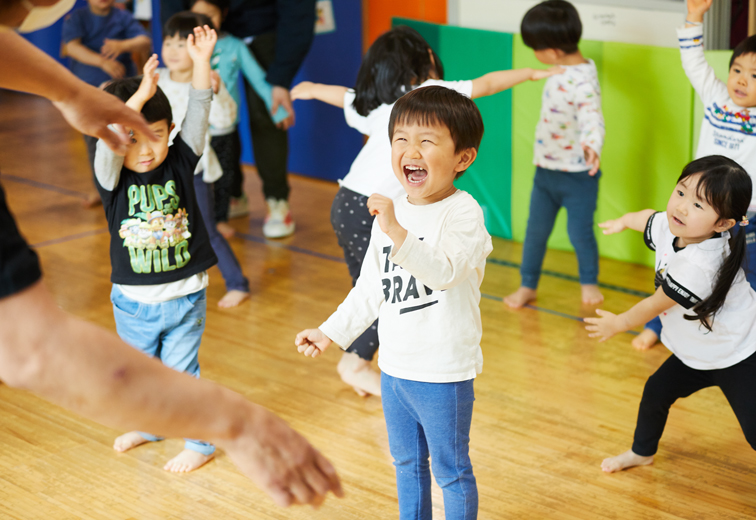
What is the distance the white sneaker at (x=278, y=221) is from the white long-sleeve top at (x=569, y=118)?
4.89 ft

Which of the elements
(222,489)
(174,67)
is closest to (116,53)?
(174,67)

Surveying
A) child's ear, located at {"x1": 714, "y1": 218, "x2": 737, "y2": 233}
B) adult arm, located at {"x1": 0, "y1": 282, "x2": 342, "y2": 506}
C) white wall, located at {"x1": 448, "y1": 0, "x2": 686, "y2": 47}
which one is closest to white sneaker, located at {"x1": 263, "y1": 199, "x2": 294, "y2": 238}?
white wall, located at {"x1": 448, "y1": 0, "x2": 686, "y2": 47}

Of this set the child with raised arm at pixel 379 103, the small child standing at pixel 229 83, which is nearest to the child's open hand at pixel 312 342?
the child with raised arm at pixel 379 103

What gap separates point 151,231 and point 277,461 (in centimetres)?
141

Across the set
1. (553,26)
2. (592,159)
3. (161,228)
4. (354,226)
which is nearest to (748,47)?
(592,159)

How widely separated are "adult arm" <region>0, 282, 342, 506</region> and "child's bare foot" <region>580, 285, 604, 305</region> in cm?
259

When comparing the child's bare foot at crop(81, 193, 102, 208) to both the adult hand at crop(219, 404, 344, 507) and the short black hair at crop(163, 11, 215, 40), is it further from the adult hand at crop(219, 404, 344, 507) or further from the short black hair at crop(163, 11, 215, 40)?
the adult hand at crop(219, 404, 344, 507)

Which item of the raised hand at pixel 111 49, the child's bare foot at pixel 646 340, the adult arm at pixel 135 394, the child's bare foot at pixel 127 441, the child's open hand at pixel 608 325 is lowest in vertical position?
the child's bare foot at pixel 646 340

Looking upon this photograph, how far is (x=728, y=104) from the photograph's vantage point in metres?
2.75

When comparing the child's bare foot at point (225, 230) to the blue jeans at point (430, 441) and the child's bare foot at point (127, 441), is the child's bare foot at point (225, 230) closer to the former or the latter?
the child's bare foot at point (127, 441)

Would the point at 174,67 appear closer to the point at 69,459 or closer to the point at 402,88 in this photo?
the point at 402,88

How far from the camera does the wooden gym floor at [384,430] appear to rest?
6.84ft

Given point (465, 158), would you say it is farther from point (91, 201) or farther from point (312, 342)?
point (91, 201)

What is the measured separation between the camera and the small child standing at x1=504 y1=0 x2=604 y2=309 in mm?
3150
